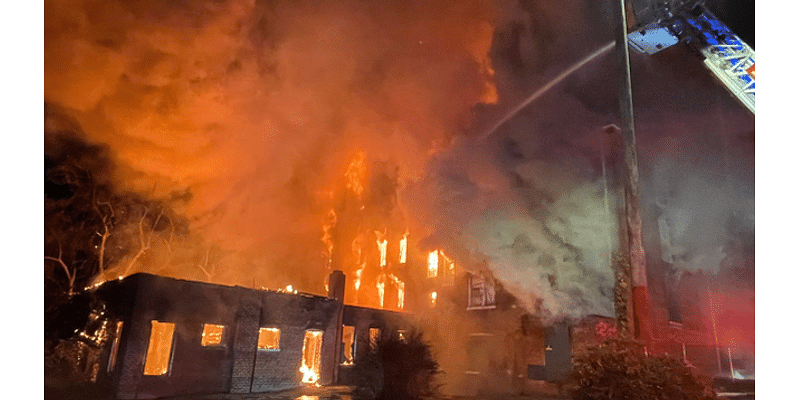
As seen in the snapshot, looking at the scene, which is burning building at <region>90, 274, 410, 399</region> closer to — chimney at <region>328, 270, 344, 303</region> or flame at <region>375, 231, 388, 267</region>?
chimney at <region>328, 270, 344, 303</region>

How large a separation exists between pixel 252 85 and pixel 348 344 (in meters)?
9.19

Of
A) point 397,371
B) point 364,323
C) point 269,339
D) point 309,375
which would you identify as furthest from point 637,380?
point 269,339

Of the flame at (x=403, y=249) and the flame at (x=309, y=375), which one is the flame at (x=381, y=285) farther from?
the flame at (x=309, y=375)

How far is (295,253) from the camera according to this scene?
21281 millimetres

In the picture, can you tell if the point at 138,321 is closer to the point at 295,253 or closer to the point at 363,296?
the point at 295,253

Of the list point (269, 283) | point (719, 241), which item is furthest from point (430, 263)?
point (719, 241)

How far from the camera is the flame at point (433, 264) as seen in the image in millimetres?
17359

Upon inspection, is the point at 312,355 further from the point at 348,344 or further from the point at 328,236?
the point at 328,236

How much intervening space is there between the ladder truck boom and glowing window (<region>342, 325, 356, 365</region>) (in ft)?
40.3

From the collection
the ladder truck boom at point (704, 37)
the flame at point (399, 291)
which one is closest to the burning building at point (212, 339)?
the flame at point (399, 291)

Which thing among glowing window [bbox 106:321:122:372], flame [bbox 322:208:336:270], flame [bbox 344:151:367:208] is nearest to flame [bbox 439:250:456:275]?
flame [bbox 344:151:367:208]

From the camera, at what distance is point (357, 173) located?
64.7 ft

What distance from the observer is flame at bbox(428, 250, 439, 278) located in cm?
1736

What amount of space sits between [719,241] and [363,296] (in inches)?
649
